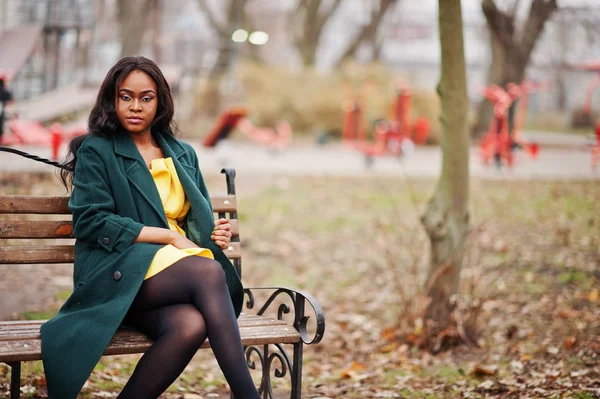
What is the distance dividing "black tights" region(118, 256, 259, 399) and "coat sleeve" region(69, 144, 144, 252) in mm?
218

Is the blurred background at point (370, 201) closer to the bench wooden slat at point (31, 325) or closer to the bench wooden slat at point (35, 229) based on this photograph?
the bench wooden slat at point (31, 325)

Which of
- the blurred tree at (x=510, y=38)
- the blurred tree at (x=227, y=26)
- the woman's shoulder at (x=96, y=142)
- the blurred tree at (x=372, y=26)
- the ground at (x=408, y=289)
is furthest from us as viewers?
the blurred tree at (x=372, y=26)

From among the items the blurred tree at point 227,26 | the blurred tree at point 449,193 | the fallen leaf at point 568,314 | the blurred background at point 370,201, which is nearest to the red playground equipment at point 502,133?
the blurred background at point 370,201

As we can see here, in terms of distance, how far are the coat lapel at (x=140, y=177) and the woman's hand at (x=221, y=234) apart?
224 mm

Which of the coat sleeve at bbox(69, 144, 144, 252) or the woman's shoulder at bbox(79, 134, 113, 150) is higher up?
the woman's shoulder at bbox(79, 134, 113, 150)

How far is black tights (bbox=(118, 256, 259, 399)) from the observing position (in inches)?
113

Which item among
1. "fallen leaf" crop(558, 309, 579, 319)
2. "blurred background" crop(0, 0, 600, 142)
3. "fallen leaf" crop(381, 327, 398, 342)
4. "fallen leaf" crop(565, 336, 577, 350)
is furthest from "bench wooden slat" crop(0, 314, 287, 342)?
"blurred background" crop(0, 0, 600, 142)

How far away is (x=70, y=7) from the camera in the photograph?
14.4 metres

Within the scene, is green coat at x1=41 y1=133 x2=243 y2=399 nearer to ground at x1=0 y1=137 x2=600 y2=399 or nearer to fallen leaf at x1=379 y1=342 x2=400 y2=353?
ground at x1=0 y1=137 x2=600 y2=399

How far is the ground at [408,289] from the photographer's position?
4.29 metres

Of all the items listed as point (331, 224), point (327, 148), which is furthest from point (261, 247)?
point (327, 148)

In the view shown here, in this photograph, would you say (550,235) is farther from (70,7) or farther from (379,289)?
(70,7)

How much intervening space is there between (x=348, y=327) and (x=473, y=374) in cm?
158

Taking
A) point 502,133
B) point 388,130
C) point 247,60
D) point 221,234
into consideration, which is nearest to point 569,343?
point 221,234
